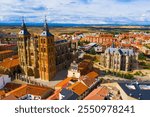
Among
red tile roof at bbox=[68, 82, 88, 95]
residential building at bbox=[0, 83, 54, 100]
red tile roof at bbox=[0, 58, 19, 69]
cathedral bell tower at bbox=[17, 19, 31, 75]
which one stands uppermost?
cathedral bell tower at bbox=[17, 19, 31, 75]

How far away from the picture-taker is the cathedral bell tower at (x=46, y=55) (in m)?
19.2

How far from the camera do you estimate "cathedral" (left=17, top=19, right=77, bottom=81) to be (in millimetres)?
19422

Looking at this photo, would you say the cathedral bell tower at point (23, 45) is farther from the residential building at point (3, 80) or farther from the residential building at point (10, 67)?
the residential building at point (3, 80)

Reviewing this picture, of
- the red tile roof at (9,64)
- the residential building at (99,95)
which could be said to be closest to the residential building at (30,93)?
the residential building at (99,95)

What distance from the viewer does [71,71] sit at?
1900 cm

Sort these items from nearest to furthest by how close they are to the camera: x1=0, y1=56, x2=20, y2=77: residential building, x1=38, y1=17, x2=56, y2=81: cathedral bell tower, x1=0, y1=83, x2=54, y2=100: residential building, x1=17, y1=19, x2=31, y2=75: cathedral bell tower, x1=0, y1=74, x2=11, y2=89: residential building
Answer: x1=0, y1=83, x2=54, y2=100: residential building → x1=0, y1=74, x2=11, y2=89: residential building → x1=38, y1=17, x2=56, y2=81: cathedral bell tower → x1=0, y1=56, x2=20, y2=77: residential building → x1=17, y1=19, x2=31, y2=75: cathedral bell tower

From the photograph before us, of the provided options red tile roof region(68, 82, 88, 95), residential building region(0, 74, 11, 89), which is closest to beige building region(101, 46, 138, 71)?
red tile roof region(68, 82, 88, 95)

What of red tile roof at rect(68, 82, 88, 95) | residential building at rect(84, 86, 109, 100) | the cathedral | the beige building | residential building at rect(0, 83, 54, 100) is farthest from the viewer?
the beige building

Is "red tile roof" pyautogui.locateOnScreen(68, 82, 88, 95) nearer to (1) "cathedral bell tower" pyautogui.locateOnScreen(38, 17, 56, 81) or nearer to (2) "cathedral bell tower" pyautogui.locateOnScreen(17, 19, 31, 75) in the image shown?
(1) "cathedral bell tower" pyautogui.locateOnScreen(38, 17, 56, 81)

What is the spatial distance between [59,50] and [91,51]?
1201cm

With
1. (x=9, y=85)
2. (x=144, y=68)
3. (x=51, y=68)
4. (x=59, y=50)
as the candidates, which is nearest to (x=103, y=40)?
(x=144, y=68)

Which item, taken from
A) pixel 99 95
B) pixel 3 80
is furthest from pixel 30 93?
pixel 99 95

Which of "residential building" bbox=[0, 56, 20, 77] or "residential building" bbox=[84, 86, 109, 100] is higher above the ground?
"residential building" bbox=[84, 86, 109, 100]

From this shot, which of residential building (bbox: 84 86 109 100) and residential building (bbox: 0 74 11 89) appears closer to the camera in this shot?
residential building (bbox: 84 86 109 100)
